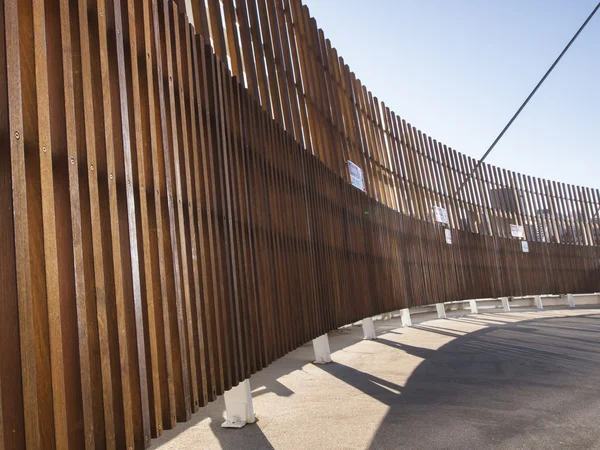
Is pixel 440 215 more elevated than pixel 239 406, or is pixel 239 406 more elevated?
pixel 440 215

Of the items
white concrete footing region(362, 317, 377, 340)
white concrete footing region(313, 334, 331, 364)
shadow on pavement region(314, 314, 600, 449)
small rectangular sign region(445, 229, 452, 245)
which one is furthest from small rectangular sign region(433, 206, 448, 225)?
white concrete footing region(313, 334, 331, 364)

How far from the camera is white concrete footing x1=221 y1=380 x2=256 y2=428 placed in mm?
5305

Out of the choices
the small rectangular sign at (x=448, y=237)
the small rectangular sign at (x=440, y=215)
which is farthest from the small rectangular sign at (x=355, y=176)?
the small rectangular sign at (x=448, y=237)

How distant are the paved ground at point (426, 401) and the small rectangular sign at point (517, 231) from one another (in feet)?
33.7

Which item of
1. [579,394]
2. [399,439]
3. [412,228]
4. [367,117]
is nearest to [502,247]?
[412,228]

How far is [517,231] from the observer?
20453 millimetres

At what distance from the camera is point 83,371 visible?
2.14 meters

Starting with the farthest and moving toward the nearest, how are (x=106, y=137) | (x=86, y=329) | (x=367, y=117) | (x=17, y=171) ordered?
(x=367, y=117) < (x=106, y=137) < (x=86, y=329) < (x=17, y=171)

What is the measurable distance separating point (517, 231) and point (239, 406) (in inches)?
696

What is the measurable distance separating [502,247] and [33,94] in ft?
63.5

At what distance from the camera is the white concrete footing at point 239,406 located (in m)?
5.30

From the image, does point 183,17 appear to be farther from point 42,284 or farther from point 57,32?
point 42,284

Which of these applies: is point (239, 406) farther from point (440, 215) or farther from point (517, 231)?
point (517, 231)

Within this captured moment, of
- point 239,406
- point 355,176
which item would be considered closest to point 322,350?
point 355,176
